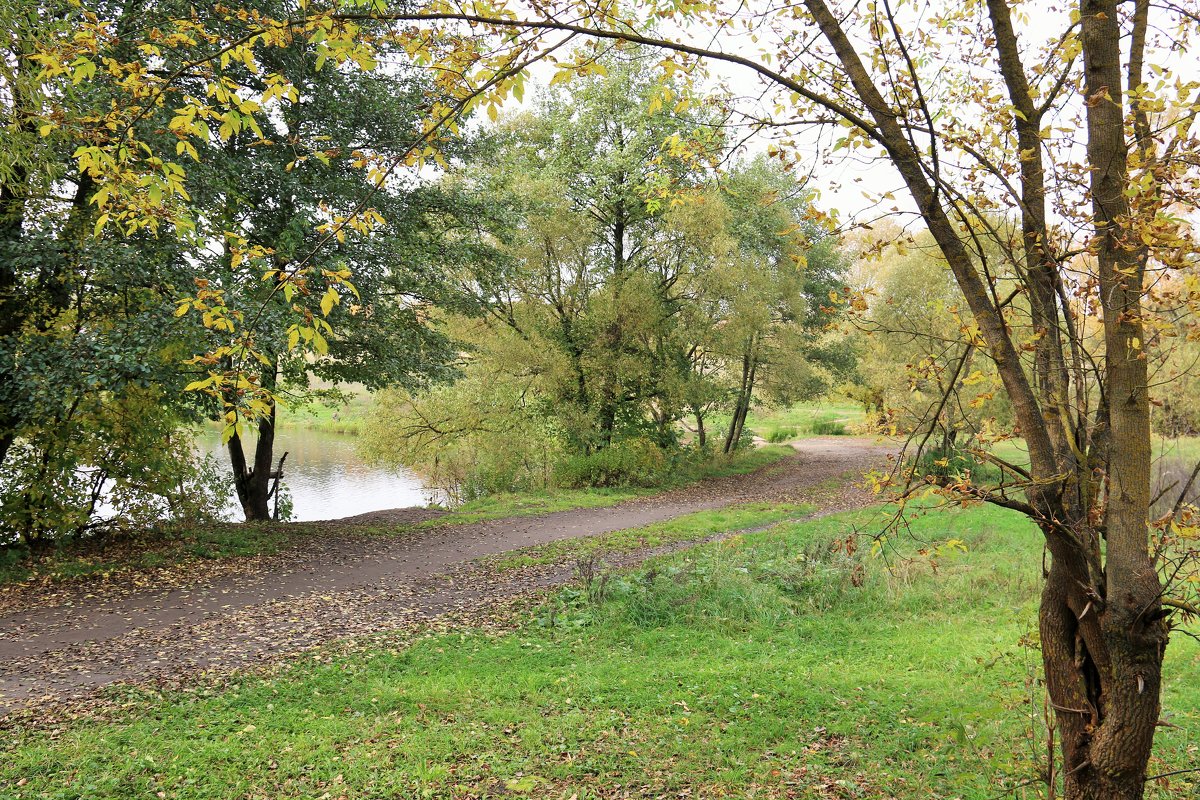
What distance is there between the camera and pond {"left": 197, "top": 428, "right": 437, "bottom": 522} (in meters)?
19.9

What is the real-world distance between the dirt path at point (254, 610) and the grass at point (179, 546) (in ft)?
2.14

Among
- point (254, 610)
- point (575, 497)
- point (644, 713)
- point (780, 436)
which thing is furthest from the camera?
point (780, 436)

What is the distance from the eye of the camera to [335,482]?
76.9 feet

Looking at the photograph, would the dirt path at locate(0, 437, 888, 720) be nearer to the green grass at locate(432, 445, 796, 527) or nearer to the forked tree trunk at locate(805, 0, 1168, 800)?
the green grass at locate(432, 445, 796, 527)

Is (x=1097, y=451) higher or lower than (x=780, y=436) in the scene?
higher

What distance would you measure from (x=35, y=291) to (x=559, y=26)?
9.55 metres

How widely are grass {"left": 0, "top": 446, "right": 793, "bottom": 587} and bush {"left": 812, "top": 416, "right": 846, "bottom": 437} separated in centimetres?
2351

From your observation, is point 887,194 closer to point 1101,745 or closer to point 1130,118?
point 1130,118

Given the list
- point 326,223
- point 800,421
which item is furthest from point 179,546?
point 800,421

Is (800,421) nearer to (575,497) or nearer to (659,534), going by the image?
(575,497)

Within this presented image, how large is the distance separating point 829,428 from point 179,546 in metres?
32.9

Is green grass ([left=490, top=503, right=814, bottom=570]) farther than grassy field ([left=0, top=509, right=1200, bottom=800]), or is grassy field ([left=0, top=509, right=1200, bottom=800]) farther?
green grass ([left=490, top=503, right=814, bottom=570])

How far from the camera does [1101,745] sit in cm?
305

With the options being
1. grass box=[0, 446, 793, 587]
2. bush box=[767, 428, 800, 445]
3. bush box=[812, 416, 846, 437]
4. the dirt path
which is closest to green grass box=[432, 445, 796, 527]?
grass box=[0, 446, 793, 587]
